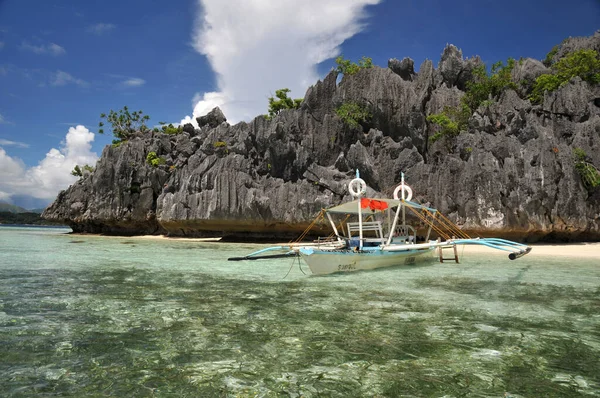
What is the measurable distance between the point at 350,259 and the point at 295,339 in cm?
944

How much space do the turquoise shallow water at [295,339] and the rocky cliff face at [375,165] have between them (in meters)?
22.3

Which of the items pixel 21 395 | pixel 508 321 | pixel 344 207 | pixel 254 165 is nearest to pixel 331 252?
pixel 344 207

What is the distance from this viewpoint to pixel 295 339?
672 cm

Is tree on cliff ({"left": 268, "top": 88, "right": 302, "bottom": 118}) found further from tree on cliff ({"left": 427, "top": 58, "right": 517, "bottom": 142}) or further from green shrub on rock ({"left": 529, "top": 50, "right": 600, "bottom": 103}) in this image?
green shrub on rock ({"left": 529, "top": 50, "right": 600, "bottom": 103})

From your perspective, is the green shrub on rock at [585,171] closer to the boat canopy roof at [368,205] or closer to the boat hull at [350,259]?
the boat hull at [350,259]

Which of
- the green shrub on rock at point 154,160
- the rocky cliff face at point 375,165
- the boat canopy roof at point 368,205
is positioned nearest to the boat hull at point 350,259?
the boat canopy roof at point 368,205

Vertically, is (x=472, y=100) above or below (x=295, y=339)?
above

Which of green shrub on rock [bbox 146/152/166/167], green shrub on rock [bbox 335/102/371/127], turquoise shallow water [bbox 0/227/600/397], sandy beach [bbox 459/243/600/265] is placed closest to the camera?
turquoise shallow water [bbox 0/227/600/397]

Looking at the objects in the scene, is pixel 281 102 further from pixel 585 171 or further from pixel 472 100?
pixel 585 171

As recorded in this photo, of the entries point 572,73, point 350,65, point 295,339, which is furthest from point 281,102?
point 295,339

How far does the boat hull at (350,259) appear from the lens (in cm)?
1464

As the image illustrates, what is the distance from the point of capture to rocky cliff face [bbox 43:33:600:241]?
3262cm

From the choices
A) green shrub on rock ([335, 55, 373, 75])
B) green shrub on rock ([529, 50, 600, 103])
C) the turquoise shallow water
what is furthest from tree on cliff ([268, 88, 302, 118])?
the turquoise shallow water

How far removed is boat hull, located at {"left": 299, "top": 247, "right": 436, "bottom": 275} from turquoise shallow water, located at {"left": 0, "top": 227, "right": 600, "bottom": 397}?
5.59ft
